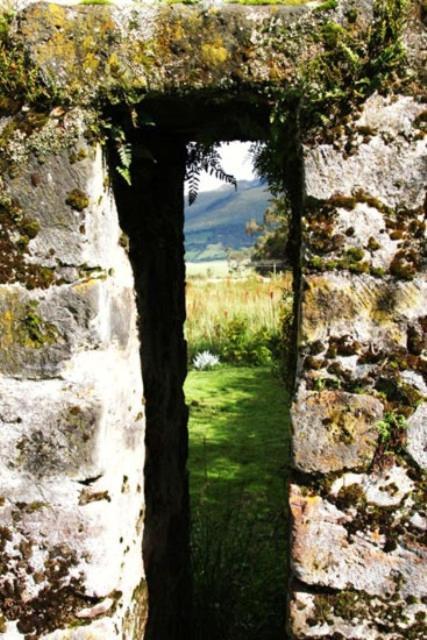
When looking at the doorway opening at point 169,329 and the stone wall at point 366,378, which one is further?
the doorway opening at point 169,329

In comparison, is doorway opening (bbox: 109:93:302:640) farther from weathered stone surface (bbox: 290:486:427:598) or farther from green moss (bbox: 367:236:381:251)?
weathered stone surface (bbox: 290:486:427:598)

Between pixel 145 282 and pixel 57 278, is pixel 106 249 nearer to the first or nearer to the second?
pixel 57 278

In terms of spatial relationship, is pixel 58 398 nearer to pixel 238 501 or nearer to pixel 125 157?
pixel 125 157

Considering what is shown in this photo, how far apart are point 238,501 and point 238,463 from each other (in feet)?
3.61

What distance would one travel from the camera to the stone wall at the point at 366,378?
223cm

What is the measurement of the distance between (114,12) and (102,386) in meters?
1.19

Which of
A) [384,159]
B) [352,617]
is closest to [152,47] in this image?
[384,159]

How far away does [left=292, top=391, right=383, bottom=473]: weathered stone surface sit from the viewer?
2.27 meters

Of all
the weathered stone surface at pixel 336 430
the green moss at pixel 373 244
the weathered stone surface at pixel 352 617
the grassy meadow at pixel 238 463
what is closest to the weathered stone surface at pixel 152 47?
the green moss at pixel 373 244

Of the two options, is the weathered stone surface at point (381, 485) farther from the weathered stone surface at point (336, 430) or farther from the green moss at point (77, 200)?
the green moss at point (77, 200)

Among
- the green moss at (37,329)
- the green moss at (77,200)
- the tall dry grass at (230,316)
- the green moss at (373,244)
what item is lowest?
the tall dry grass at (230,316)

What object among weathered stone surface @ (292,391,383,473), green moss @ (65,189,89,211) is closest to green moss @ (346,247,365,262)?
weathered stone surface @ (292,391,383,473)

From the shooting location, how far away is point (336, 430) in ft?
7.46

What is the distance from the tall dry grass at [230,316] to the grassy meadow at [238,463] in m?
0.02
